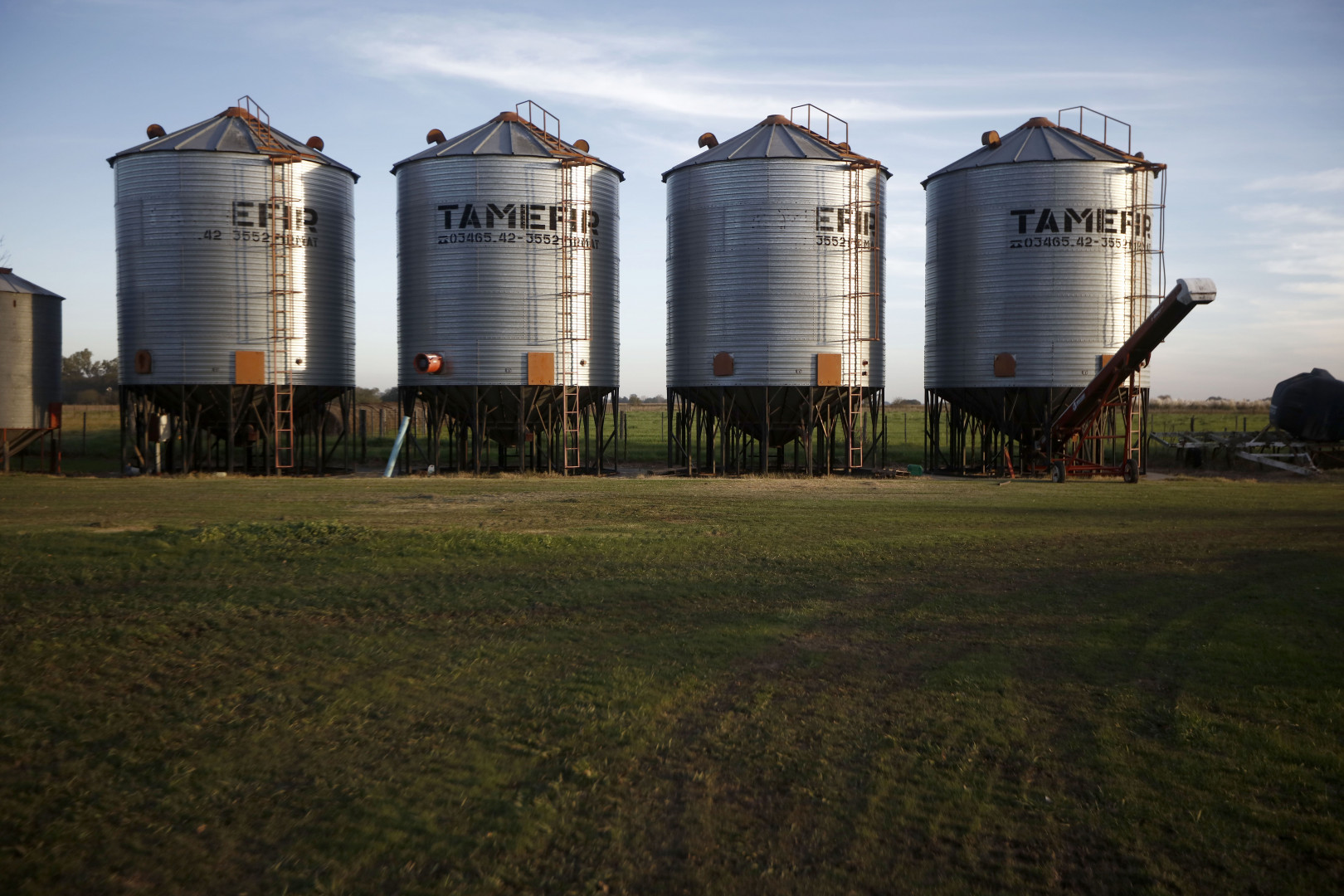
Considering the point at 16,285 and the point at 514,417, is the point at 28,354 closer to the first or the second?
the point at 16,285

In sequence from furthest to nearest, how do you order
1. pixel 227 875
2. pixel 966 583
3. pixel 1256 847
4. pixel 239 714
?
pixel 966 583 < pixel 239 714 < pixel 1256 847 < pixel 227 875

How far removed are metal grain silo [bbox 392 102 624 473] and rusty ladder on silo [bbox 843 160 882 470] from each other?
8511mm

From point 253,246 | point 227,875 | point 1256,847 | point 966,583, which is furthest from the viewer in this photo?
point 253,246

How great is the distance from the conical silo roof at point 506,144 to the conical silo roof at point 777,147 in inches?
161

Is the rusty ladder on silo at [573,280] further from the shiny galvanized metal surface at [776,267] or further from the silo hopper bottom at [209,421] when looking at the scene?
the silo hopper bottom at [209,421]

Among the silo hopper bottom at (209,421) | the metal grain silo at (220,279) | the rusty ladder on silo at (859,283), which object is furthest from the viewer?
the rusty ladder on silo at (859,283)

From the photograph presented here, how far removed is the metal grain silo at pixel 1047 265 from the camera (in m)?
33.1

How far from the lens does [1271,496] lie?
2738cm

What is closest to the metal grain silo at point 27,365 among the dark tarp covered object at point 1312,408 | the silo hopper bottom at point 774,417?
the silo hopper bottom at point 774,417

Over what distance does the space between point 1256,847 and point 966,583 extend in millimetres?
8162

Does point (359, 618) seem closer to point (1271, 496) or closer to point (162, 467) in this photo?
point (1271, 496)

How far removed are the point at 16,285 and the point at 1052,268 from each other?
35.3m

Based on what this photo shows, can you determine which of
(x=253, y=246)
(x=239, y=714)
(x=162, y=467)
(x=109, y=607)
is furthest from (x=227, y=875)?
(x=162, y=467)

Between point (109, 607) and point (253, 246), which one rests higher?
point (253, 246)
